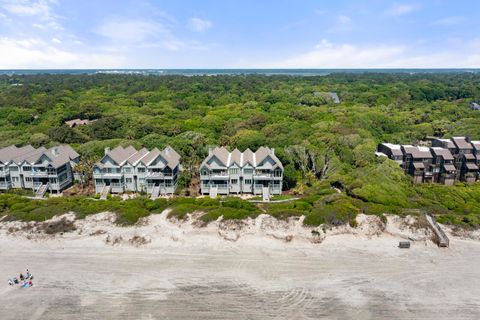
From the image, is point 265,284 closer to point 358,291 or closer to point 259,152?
point 358,291

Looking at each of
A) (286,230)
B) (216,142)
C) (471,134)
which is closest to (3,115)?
(216,142)

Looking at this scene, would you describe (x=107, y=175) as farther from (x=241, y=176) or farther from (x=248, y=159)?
(x=248, y=159)

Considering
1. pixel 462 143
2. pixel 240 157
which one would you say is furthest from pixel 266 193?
pixel 462 143

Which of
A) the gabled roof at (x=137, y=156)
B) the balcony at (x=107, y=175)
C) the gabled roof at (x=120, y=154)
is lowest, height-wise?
the balcony at (x=107, y=175)

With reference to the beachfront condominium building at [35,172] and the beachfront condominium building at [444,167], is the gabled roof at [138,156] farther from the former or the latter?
the beachfront condominium building at [444,167]

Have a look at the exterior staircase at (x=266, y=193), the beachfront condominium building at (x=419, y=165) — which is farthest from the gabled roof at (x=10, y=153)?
the beachfront condominium building at (x=419, y=165)

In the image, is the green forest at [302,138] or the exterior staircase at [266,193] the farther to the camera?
the exterior staircase at [266,193]

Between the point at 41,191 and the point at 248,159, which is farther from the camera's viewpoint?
the point at 248,159
